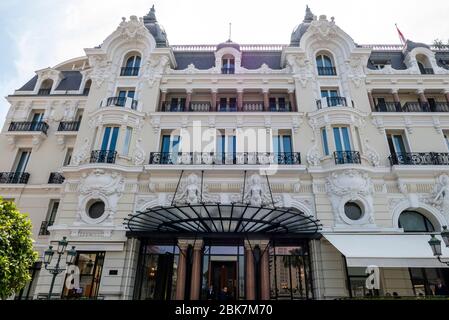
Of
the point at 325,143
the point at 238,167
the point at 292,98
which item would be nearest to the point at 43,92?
the point at 238,167

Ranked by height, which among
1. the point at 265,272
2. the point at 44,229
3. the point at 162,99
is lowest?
the point at 265,272

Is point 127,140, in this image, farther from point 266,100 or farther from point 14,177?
point 266,100

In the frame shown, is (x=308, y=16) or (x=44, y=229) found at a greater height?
(x=308, y=16)

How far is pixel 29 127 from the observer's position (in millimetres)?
18250

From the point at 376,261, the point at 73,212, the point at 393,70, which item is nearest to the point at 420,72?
the point at 393,70

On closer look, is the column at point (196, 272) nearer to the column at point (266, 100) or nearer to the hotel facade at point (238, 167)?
the hotel facade at point (238, 167)

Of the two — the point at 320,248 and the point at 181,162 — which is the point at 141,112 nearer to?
the point at 181,162

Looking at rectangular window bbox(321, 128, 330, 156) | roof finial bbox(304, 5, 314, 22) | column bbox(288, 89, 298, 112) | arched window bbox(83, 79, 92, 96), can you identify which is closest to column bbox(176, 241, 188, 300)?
rectangular window bbox(321, 128, 330, 156)

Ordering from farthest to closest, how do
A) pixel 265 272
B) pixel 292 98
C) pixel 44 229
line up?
pixel 292 98, pixel 44 229, pixel 265 272

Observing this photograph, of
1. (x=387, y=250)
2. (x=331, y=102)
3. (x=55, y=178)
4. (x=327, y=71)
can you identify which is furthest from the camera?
(x=327, y=71)

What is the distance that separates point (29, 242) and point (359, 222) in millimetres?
14115

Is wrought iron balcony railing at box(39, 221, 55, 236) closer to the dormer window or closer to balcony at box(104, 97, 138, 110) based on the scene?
balcony at box(104, 97, 138, 110)

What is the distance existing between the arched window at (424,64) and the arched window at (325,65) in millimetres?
6059

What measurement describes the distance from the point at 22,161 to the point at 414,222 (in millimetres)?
23988
